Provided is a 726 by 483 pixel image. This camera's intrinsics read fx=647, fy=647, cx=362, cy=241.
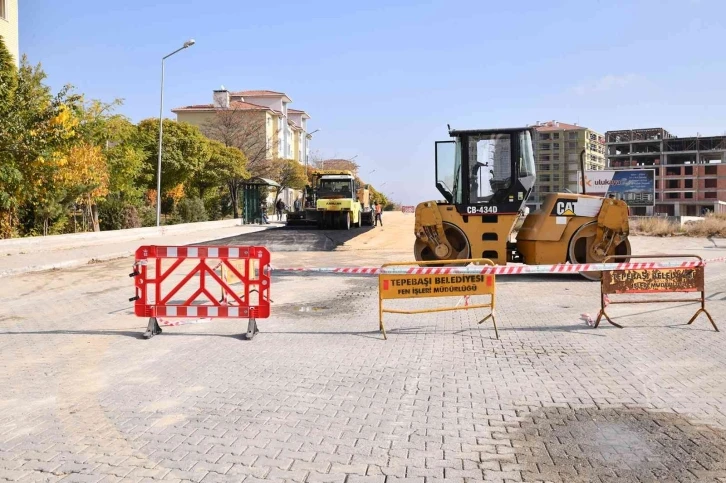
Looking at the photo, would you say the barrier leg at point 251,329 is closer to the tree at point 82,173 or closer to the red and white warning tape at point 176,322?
the red and white warning tape at point 176,322

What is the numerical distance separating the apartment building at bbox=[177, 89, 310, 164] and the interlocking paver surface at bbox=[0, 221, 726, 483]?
54026 millimetres

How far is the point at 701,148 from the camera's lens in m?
126

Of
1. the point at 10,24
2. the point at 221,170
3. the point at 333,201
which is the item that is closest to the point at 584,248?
the point at 333,201

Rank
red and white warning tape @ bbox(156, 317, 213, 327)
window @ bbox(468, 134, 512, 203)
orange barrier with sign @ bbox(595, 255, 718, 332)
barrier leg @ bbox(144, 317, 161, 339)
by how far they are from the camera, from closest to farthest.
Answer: barrier leg @ bbox(144, 317, 161, 339) → orange barrier with sign @ bbox(595, 255, 718, 332) → red and white warning tape @ bbox(156, 317, 213, 327) → window @ bbox(468, 134, 512, 203)

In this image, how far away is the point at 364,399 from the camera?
18.6 ft

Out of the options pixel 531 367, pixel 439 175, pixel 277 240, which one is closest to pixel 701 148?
pixel 277 240

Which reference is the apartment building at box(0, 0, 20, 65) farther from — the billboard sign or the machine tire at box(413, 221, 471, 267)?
the billboard sign

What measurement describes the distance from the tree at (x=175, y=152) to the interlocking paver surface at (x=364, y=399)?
29660mm

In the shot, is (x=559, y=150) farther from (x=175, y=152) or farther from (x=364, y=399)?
(x=364, y=399)

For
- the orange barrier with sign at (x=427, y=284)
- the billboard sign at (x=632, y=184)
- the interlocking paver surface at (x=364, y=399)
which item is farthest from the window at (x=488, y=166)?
the billboard sign at (x=632, y=184)

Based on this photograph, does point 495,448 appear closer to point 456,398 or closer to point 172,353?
point 456,398

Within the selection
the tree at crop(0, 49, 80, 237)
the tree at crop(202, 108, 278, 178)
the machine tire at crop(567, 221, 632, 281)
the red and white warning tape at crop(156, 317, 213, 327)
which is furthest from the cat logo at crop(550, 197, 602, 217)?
the tree at crop(202, 108, 278, 178)

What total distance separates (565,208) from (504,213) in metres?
1.35

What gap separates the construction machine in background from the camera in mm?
36781
